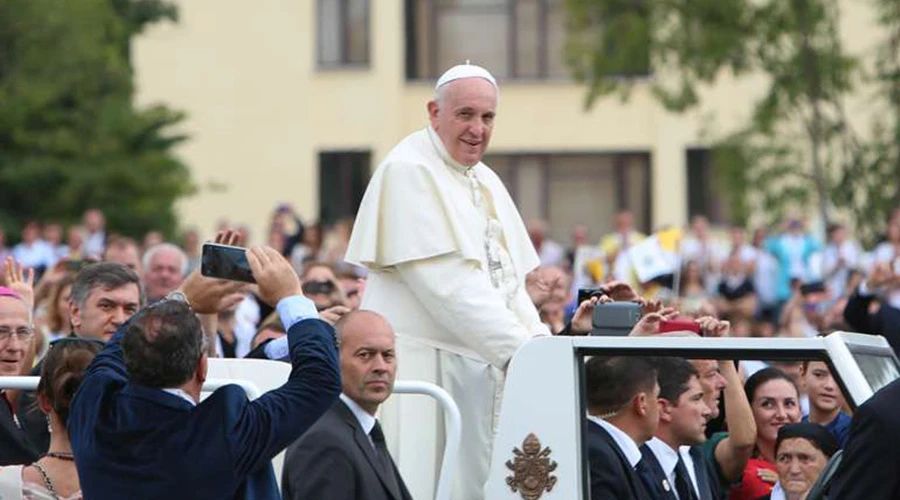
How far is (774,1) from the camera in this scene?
26266 millimetres

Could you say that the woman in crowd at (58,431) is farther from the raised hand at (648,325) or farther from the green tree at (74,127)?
the green tree at (74,127)

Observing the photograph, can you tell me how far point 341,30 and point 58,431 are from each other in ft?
98.6

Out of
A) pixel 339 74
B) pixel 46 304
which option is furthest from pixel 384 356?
pixel 339 74

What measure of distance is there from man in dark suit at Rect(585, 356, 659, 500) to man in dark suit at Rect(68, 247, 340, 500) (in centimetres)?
80

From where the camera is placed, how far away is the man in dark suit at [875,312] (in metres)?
11.6

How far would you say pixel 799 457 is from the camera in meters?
7.48

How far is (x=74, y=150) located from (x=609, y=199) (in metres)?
11.1

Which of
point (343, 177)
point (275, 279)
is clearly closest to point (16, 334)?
point (275, 279)

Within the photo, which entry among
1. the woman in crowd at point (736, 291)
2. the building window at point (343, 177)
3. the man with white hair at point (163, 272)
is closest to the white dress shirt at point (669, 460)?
the man with white hair at point (163, 272)

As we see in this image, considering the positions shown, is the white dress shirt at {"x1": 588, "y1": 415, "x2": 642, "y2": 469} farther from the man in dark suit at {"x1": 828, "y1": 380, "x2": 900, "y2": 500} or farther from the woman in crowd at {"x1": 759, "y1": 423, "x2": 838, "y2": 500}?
the man in dark suit at {"x1": 828, "y1": 380, "x2": 900, "y2": 500}

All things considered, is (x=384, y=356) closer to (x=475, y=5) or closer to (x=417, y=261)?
(x=417, y=261)

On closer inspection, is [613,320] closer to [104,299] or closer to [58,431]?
[58,431]

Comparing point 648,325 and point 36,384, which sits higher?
point 648,325

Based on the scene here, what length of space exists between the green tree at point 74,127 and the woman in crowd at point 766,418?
20.9 metres
